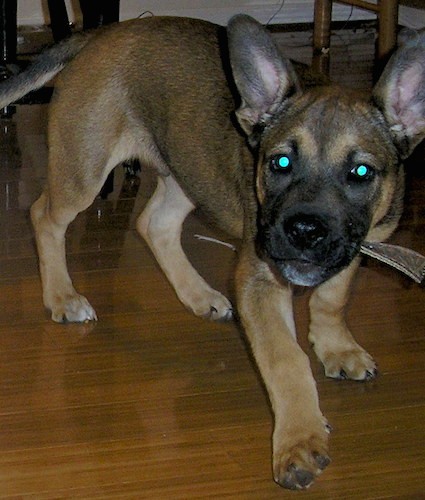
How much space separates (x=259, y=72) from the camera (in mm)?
2768

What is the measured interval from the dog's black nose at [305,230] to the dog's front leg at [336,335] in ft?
1.59

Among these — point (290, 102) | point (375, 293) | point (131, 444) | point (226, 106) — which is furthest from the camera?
point (375, 293)

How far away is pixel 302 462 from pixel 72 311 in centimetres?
115

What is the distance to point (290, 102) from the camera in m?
2.74

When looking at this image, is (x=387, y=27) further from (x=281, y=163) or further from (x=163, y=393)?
(x=163, y=393)

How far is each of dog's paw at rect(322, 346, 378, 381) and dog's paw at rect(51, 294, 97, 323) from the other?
0.78m

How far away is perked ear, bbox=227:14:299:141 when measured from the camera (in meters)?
2.73

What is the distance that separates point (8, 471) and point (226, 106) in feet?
4.10

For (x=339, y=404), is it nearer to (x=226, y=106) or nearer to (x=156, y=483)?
(x=156, y=483)

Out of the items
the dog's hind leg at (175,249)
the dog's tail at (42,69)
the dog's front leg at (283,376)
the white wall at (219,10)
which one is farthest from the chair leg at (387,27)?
the white wall at (219,10)

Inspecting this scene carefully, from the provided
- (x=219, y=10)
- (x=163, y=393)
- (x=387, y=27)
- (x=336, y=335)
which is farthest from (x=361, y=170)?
(x=219, y=10)

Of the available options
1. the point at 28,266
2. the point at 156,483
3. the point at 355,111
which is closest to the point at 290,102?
the point at 355,111

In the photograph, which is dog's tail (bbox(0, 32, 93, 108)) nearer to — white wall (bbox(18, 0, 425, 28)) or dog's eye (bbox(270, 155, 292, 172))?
dog's eye (bbox(270, 155, 292, 172))

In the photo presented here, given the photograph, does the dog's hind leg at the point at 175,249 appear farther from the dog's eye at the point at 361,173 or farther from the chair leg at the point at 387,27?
the chair leg at the point at 387,27
